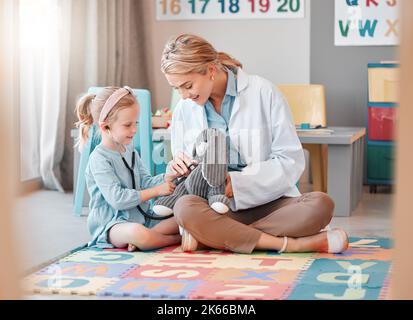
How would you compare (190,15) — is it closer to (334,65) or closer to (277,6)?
(277,6)

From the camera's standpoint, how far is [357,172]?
4.11m

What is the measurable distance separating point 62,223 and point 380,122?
2147mm

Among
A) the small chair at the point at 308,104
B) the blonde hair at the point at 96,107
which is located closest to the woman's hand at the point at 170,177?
the blonde hair at the point at 96,107

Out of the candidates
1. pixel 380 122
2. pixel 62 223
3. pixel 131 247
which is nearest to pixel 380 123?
pixel 380 122

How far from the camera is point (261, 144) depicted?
8.32ft

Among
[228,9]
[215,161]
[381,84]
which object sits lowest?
[215,161]

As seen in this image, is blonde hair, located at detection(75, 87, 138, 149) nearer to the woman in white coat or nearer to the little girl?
the little girl

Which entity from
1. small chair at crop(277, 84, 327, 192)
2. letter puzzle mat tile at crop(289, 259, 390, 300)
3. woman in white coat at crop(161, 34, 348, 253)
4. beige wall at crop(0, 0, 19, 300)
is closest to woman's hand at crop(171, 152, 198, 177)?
woman in white coat at crop(161, 34, 348, 253)

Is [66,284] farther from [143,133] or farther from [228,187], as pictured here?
[143,133]

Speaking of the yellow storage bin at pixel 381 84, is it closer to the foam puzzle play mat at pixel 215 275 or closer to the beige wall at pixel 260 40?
the beige wall at pixel 260 40

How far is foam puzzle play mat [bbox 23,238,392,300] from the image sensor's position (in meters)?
1.96

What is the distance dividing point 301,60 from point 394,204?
15.4 feet

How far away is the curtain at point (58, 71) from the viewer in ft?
14.8

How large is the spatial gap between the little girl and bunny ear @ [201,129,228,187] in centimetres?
19
